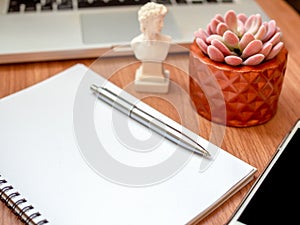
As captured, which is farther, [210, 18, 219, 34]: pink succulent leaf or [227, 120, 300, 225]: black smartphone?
[210, 18, 219, 34]: pink succulent leaf

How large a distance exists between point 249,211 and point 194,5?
0.47 meters

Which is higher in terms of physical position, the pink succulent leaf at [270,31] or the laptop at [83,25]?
the pink succulent leaf at [270,31]

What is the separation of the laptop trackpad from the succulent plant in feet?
0.53

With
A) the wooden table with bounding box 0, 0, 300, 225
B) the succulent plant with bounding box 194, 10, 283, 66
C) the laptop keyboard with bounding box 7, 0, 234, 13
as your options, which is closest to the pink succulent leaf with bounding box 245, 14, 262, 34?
the succulent plant with bounding box 194, 10, 283, 66

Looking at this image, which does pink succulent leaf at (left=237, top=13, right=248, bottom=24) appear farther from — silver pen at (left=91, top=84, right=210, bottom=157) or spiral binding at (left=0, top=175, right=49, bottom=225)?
spiral binding at (left=0, top=175, right=49, bottom=225)

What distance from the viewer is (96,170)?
487 millimetres

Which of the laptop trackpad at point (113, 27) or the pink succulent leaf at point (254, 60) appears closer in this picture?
the pink succulent leaf at point (254, 60)

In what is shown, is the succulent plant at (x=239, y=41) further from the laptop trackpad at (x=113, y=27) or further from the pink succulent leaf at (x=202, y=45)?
the laptop trackpad at (x=113, y=27)

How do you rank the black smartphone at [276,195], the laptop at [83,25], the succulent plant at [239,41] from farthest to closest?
the laptop at [83,25] → the succulent plant at [239,41] → the black smartphone at [276,195]

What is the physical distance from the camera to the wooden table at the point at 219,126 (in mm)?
489

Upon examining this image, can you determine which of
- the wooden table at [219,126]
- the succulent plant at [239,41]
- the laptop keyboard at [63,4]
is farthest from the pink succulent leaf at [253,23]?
the laptop keyboard at [63,4]

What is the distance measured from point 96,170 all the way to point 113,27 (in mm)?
319

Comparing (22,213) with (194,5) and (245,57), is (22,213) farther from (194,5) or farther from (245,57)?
(194,5)

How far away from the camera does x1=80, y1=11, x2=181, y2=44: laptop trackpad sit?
2.33ft
